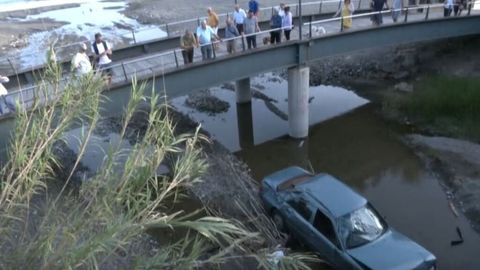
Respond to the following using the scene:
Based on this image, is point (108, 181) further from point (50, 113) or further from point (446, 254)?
point (446, 254)

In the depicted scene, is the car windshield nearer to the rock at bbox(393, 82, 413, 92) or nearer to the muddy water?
the muddy water

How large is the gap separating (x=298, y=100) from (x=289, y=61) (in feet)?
4.83

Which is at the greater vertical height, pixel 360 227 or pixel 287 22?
pixel 287 22

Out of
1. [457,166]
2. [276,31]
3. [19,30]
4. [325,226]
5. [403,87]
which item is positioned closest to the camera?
[325,226]

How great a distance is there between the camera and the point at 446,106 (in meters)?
17.0

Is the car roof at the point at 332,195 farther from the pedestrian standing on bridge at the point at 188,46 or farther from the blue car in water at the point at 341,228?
the pedestrian standing on bridge at the point at 188,46

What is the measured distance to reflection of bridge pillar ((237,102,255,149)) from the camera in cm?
1711

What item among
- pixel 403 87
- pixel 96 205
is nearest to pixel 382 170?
pixel 403 87

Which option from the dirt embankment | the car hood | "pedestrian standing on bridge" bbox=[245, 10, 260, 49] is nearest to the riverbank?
the car hood

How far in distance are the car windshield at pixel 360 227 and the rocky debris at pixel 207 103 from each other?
1102 cm

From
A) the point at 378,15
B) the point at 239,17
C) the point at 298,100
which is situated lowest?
the point at 298,100

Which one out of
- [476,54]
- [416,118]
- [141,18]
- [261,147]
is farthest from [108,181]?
[141,18]

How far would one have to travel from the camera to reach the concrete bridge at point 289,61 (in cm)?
1267

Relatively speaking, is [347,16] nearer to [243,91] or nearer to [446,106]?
[446,106]
